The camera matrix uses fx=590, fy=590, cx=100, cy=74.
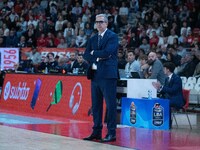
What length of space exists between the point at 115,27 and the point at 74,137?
50.9 feet

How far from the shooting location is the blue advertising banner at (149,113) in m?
12.6

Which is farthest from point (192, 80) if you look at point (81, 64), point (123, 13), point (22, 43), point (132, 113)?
point (22, 43)

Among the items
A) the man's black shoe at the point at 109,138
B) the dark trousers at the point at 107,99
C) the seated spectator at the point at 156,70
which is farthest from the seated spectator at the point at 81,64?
the man's black shoe at the point at 109,138

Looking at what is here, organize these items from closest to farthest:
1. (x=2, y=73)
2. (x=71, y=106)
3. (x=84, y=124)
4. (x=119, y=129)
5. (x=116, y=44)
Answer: (x=116, y=44) → (x=119, y=129) → (x=84, y=124) → (x=71, y=106) → (x=2, y=73)

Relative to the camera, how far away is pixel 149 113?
12.7 m

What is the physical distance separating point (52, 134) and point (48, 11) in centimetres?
1946

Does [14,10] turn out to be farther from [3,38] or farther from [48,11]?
[3,38]

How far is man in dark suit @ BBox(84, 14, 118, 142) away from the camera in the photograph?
1012 cm

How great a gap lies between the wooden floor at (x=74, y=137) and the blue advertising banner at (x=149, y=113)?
29cm

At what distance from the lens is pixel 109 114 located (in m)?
10.2

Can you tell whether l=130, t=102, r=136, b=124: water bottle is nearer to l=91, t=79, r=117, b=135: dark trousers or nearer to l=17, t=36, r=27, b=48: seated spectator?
l=91, t=79, r=117, b=135: dark trousers

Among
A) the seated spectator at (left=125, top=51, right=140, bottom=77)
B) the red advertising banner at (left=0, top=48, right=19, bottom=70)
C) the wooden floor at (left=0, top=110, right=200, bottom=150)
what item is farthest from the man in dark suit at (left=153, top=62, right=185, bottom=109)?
the red advertising banner at (left=0, top=48, right=19, bottom=70)

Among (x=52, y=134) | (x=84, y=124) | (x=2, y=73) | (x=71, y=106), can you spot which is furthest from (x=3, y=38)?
(x=52, y=134)

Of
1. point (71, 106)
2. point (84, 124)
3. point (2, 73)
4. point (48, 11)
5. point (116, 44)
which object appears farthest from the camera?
point (48, 11)
